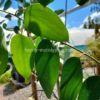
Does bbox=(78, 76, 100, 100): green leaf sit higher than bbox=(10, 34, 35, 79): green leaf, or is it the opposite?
bbox=(10, 34, 35, 79): green leaf

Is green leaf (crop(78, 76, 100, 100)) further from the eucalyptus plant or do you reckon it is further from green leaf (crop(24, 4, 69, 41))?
green leaf (crop(24, 4, 69, 41))

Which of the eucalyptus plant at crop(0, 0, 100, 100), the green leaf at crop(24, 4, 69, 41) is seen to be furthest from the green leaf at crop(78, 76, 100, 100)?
the green leaf at crop(24, 4, 69, 41)

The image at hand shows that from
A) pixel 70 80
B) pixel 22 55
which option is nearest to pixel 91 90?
pixel 70 80

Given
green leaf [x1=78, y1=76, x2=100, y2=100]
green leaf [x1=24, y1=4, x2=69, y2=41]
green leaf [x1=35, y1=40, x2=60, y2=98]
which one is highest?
green leaf [x1=24, y1=4, x2=69, y2=41]

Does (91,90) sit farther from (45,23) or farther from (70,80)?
(45,23)

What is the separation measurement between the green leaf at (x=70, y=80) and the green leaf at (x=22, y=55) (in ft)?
0.22

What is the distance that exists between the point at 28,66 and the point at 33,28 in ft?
0.25

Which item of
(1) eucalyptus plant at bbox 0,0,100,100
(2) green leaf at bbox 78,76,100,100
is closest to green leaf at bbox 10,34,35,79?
(1) eucalyptus plant at bbox 0,0,100,100

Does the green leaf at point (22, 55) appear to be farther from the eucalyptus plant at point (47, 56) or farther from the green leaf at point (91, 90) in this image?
the green leaf at point (91, 90)

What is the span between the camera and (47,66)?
16 centimetres

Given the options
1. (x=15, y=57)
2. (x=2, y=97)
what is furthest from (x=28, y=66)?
(x=2, y=97)

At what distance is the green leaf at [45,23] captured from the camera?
0.44ft

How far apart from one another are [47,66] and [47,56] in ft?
0.06

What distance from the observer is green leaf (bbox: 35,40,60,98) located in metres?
0.15
